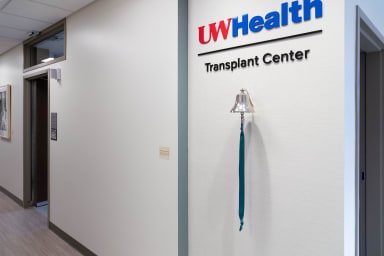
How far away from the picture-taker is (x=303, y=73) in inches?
50.5

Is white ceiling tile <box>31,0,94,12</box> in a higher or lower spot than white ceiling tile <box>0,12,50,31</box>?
lower

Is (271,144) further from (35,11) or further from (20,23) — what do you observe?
(20,23)

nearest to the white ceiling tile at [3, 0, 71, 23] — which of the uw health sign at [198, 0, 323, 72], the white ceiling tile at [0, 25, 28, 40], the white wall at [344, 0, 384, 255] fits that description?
the white ceiling tile at [0, 25, 28, 40]

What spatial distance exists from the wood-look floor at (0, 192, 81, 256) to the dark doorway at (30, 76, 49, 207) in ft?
0.95

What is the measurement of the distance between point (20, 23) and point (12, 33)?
52cm

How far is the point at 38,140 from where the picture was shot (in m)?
4.09

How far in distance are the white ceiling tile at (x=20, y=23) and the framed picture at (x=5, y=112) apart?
1.51 metres

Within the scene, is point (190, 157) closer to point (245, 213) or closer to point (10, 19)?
point (245, 213)

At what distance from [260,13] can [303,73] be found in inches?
15.8

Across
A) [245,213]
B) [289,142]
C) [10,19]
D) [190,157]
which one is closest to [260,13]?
[289,142]

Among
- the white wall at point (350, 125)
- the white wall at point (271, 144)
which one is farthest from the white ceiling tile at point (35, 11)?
the white wall at point (350, 125)

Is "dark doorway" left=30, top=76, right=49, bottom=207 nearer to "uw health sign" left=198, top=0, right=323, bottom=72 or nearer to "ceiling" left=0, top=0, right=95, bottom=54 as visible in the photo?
"ceiling" left=0, top=0, right=95, bottom=54

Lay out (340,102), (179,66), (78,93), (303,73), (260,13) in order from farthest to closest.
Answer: (78,93) < (179,66) < (260,13) < (303,73) < (340,102)

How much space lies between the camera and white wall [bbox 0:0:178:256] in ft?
6.03
